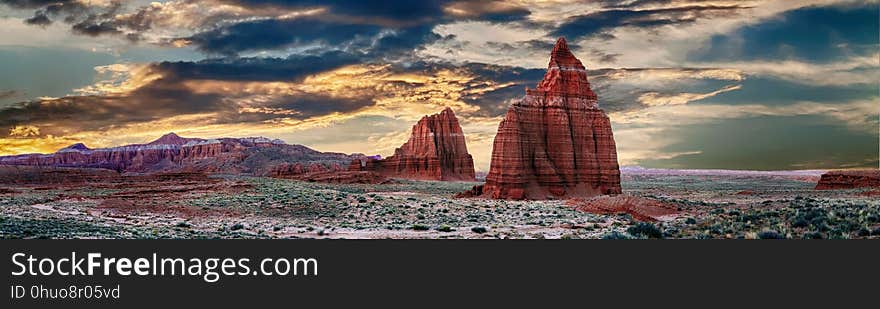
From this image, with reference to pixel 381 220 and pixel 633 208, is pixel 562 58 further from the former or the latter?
pixel 381 220

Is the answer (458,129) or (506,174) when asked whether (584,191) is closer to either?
(506,174)

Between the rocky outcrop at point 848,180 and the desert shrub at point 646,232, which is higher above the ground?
the desert shrub at point 646,232

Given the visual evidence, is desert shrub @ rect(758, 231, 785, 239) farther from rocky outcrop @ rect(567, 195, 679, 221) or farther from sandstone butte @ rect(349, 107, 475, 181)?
sandstone butte @ rect(349, 107, 475, 181)

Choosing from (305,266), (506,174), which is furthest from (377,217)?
(305,266)

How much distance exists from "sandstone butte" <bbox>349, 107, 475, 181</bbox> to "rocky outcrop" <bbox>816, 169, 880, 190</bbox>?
8280 cm

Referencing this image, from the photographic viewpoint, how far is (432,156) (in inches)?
5822

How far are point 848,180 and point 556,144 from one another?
44.5m

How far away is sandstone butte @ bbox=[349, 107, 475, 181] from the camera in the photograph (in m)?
148

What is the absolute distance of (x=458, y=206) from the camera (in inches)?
1861

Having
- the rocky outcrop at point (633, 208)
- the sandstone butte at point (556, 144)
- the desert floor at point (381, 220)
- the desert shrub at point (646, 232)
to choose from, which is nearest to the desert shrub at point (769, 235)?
the desert floor at point (381, 220)

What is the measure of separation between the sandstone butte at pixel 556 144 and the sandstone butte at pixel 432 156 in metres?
84.2

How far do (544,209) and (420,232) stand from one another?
51.1 feet

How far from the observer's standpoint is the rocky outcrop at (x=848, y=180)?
72.4m

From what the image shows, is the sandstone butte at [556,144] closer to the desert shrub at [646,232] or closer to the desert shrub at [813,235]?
the desert shrub at [646,232]
